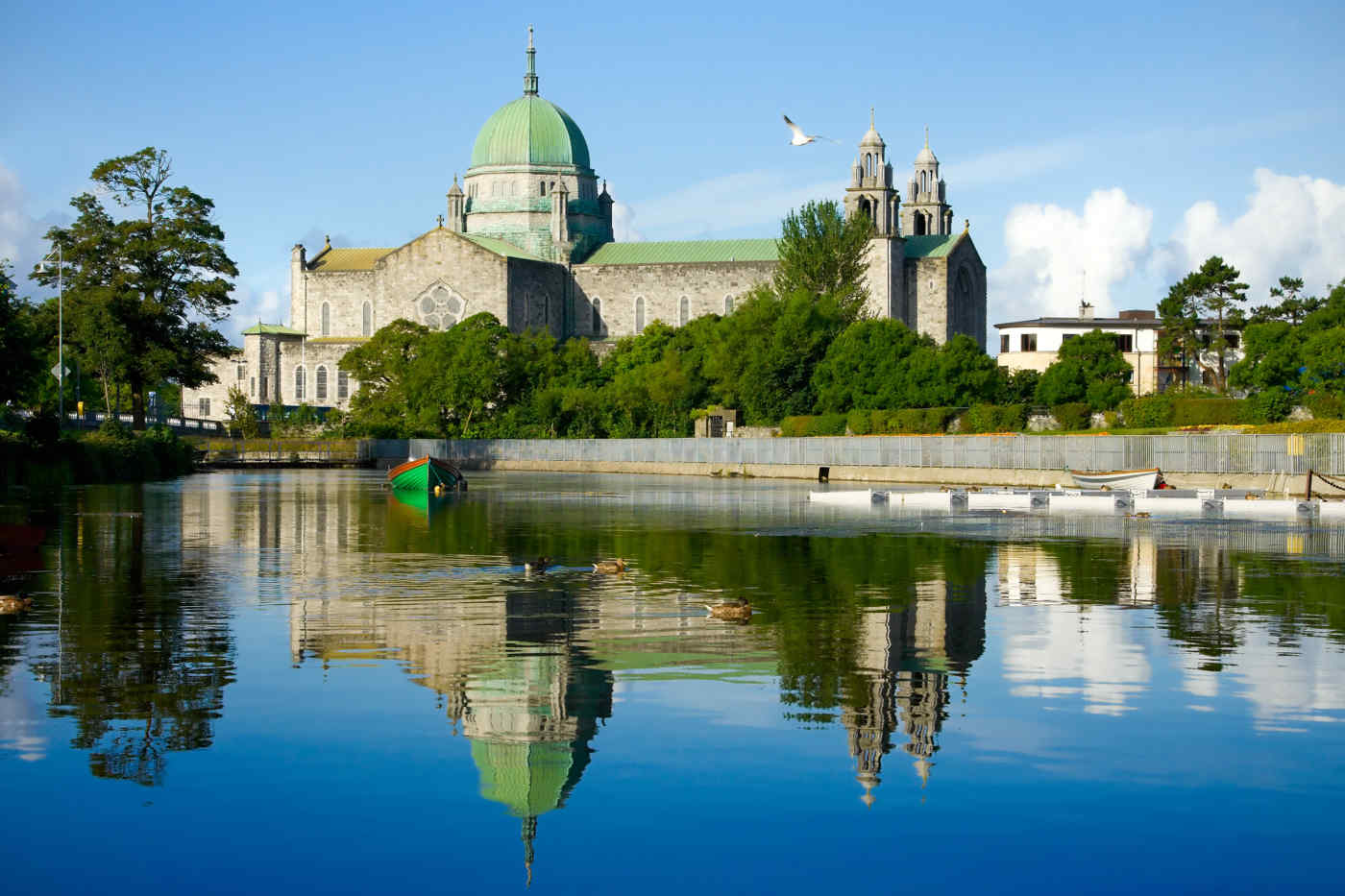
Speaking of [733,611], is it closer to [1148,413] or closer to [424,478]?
[424,478]

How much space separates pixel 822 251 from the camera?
101875mm

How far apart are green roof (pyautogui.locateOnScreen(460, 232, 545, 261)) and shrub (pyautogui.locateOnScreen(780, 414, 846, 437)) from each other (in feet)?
122

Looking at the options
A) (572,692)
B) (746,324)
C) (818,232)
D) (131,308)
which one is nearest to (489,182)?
(818,232)

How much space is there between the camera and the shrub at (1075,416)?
216 ft

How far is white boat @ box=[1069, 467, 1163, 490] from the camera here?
44344 mm

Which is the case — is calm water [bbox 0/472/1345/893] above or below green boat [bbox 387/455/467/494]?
below

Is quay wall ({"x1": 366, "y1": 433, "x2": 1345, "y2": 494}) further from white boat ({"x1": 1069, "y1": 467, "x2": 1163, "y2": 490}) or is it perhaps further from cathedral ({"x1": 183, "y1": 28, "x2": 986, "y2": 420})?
cathedral ({"x1": 183, "y1": 28, "x2": 986, "y2": 420})

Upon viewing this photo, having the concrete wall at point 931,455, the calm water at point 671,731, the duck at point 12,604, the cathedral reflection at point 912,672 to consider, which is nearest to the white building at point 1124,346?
the concrete wall at point 931,455

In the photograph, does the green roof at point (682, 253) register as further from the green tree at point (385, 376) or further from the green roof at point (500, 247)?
the green tree at point (385, 376)

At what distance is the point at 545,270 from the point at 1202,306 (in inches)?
1785

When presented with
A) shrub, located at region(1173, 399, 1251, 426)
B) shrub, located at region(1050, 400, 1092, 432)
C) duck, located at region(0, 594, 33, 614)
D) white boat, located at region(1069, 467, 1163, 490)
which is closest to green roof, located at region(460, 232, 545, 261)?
shrub, located at region(1050, 400, 1092, 432)

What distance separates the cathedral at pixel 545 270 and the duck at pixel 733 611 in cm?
9282

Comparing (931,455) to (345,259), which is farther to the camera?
(345,259)

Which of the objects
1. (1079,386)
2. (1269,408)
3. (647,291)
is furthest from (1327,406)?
(647,291)
